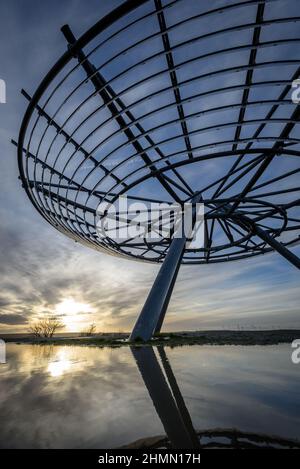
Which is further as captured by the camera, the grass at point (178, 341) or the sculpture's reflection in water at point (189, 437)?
the grass at point (178, 341)

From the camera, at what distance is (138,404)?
2570mm

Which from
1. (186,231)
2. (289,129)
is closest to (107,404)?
(289,129)

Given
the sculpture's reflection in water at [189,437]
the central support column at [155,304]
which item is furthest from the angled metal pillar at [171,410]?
the central support column at [155,304]

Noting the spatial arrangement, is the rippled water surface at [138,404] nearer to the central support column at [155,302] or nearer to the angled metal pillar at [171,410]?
the angled metal pillar at [171,410]

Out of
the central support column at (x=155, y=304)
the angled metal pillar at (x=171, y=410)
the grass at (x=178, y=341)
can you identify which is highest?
the central support column at (x=155, y=304)

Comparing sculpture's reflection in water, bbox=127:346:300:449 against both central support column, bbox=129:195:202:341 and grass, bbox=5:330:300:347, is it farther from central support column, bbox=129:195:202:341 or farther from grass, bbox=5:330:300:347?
central support column, bbox=129:195:202:341

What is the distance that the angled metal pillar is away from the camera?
5.99 ft

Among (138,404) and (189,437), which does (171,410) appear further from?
(189,437)

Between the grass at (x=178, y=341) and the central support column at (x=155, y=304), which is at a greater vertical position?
the central support column at (x=155, y=304)

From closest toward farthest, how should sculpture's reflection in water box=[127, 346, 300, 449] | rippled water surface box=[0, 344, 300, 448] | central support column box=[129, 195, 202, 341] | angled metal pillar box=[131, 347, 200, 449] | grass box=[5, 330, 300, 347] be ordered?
1. sculpture's reflection in water box=[127, 346, 300, 449]
2. angled metal pillar box=[131, 347, 200, 449]
3. rippled water surface box=[0, 344, 300, 448]
4. grass box=[5, 330, 300, 347]
5. central support column box=[129, 195, 202, 341]

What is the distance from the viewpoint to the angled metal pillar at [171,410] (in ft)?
5.99

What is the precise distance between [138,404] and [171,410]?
352 millimetres

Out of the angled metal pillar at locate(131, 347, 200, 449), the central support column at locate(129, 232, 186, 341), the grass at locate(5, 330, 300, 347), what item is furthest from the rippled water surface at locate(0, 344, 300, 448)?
the central support column at locate(129, 232, 186, 341)
